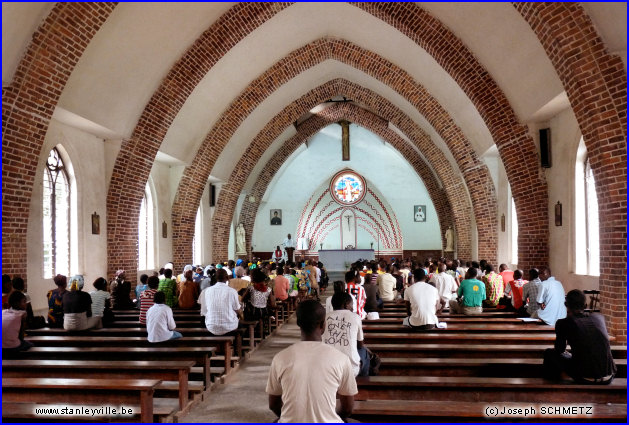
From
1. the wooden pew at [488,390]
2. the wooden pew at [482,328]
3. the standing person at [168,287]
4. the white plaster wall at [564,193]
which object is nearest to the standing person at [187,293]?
the standing person at [168,287]

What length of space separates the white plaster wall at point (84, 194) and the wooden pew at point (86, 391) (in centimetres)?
617

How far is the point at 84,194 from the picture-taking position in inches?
500

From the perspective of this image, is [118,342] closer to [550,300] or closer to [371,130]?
[550,300]

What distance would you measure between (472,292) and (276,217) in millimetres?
22272

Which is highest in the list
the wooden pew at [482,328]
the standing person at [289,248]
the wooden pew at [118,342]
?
the standing person at [289,248]

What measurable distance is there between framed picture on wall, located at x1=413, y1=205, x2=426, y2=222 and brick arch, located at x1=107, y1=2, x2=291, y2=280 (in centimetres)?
1872

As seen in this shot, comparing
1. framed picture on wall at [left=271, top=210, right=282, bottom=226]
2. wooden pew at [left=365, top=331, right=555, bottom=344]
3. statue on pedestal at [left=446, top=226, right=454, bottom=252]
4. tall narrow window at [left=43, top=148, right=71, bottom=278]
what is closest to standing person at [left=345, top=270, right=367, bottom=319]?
wooden pew at [left=365, top=331, right=555, bottom=344]

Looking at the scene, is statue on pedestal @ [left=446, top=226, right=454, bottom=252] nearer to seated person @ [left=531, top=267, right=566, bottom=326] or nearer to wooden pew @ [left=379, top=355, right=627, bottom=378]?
seated person @ [left=531, top=267, right=566, bottom=326]

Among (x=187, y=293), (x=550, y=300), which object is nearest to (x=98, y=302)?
(x=187, y=293)

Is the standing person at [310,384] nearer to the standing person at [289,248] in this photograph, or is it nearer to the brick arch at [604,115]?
the brick arch at [604,115]

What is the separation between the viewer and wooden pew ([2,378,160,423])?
16.6 ft

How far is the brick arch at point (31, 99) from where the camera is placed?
9039 millimetres

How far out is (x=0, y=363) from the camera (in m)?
5.76

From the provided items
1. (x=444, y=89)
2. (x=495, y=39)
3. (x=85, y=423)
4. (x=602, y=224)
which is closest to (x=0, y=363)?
(x=85, y=423)
